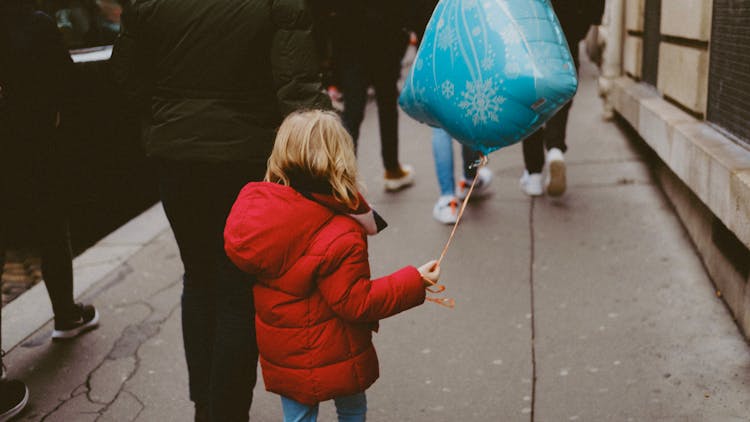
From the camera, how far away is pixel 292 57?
9.12ft

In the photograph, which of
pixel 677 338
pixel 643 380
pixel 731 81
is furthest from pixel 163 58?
pixel 731 81

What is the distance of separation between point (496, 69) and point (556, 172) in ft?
9.71

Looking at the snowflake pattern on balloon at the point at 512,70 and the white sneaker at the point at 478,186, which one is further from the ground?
the snowflake pattern on balloon at the point at 512,70

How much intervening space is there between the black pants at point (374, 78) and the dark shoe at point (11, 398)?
304 cm

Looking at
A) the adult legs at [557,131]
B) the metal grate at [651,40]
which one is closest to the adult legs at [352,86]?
the adult legs at [557,131]

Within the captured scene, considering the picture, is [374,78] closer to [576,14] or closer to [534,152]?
[534,152]

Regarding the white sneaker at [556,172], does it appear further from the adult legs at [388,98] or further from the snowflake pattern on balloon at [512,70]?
the snowflake pattern on balloon at [512,70]

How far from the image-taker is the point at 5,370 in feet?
12.4

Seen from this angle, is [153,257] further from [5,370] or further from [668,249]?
[668,249]

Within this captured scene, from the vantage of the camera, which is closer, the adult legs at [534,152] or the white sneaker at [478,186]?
the adult legs at [534,152]

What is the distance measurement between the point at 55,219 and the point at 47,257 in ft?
0.65

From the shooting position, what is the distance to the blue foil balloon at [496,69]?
263cm

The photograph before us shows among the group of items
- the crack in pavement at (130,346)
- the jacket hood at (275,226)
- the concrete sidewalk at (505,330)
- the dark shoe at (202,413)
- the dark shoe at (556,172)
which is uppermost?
the jacket hood at (275,226)

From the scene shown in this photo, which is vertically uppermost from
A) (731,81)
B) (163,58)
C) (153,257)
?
(163,58)
